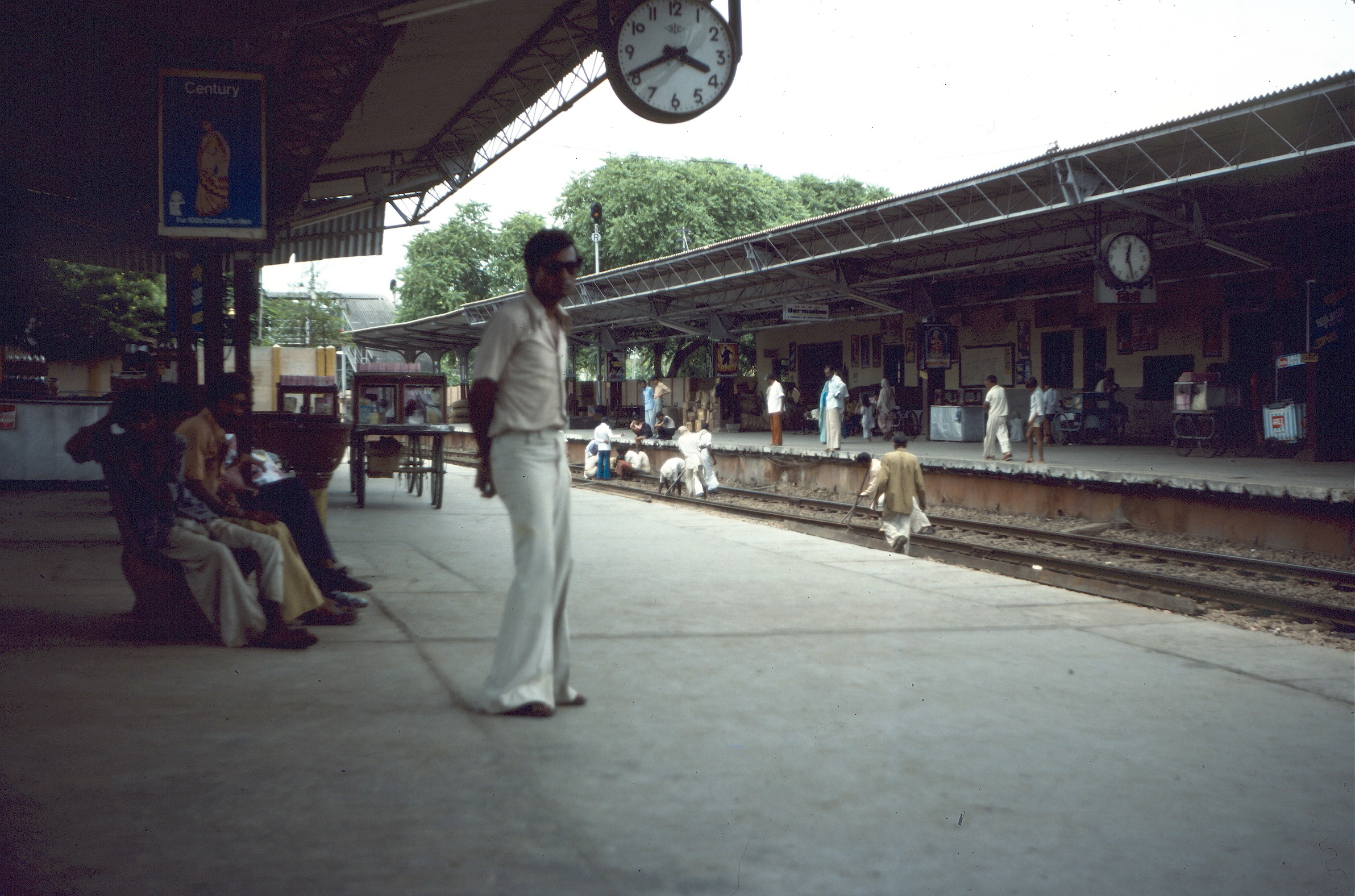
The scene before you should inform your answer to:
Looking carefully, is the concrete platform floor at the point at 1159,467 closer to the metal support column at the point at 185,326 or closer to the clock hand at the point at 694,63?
the clock hand at the point at 694,63

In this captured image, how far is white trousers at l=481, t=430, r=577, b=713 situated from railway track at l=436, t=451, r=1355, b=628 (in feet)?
16.2

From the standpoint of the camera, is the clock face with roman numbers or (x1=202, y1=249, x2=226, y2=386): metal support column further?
(x1=202, y1=249, x2=226, y2=386): metal support column

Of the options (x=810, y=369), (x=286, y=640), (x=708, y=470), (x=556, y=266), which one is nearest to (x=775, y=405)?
(x=708, y=470)

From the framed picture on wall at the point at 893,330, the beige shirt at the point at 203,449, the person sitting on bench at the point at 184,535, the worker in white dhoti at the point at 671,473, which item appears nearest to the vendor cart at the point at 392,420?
the worker in white dhoti at the point at 671,473

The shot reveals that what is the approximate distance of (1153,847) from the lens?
2787 mm

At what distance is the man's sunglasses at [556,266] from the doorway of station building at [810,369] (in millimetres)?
30010

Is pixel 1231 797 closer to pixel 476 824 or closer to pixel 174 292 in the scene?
pixel 476 824

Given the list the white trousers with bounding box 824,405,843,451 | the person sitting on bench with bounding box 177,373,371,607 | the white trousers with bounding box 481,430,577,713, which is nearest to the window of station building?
the white trousers with bounding box 824,405,843,451

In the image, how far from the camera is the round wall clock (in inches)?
672

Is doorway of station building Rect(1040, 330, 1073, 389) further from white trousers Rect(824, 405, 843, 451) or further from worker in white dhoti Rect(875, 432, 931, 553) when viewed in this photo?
worker in white dhoti Rect(875, 432, 931, 553)

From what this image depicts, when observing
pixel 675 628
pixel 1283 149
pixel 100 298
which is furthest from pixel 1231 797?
pixel 100 298

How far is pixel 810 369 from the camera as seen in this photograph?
34.7 meters

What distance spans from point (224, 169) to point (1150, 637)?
A: 6.13m

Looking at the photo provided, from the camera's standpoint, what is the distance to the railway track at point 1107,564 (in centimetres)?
800
